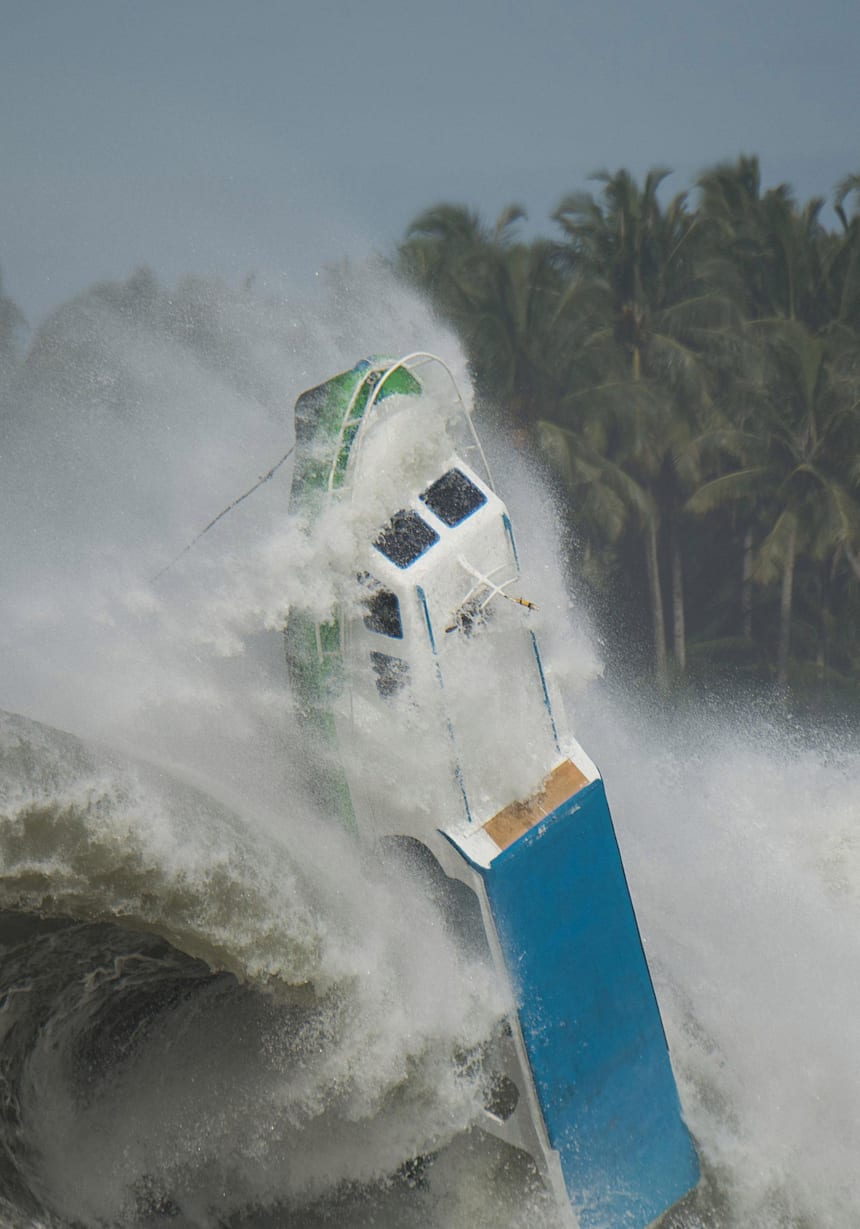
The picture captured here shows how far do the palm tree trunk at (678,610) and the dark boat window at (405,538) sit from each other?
17061 mm

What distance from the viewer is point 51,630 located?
27.1 ft

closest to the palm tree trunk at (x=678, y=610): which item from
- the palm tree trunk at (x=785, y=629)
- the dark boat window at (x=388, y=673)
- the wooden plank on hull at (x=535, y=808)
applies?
the palm tree trunk at (x=785, y=629)

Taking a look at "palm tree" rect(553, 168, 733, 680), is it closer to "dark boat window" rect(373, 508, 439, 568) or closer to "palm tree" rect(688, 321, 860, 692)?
"palm tree" rect(688, 321, 860, 692)

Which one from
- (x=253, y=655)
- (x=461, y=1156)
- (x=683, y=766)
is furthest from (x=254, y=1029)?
(x=683, y=766)

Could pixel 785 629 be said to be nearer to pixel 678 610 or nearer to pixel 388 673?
pixel 678 610

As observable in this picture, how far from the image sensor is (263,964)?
6055 mm

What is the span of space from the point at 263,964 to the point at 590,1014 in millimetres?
1774

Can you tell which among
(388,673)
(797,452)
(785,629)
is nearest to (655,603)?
(785,629)

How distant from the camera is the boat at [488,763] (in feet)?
19.3

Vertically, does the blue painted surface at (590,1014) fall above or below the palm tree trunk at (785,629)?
above

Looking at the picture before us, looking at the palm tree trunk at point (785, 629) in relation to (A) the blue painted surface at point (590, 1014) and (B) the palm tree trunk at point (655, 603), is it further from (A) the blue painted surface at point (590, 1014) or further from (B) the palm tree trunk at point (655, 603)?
(A) the blue painted surface at point (590, 1014)

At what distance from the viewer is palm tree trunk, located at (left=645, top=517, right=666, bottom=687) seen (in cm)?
2219

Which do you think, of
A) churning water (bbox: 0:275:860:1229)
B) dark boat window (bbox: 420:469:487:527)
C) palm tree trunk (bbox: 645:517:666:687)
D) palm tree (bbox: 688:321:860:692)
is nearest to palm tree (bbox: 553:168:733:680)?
palm tree trunk (bbox: 645:517:666:687)

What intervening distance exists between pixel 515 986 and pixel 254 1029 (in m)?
1.71
